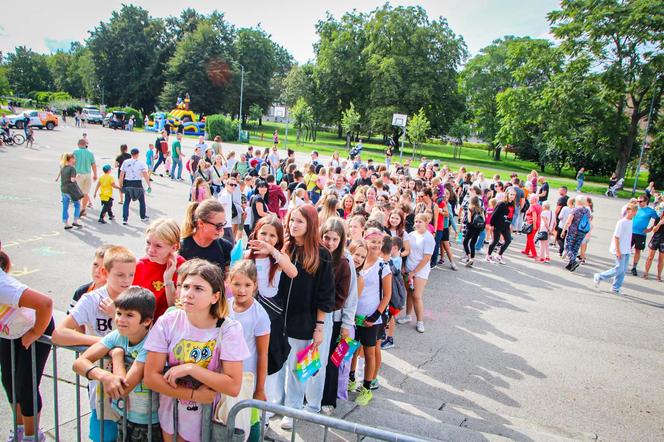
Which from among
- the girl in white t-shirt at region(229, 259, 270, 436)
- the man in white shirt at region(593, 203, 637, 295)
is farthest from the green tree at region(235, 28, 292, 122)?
the girl in white t-shirt at region(229, 259, 270, 436)

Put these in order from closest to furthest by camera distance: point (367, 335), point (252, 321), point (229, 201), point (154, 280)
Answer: point (252, 321)
point (154, 280)
point (367, 335)
point (229, 201)

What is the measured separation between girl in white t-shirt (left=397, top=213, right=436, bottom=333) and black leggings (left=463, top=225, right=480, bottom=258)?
13.9ft

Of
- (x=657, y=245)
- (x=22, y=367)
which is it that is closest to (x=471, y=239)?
(x=657, y=245)

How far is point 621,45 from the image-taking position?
3044 centimetres

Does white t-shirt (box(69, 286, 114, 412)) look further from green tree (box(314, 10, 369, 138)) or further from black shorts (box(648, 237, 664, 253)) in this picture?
green tree (box(314, 10, 369, 138))

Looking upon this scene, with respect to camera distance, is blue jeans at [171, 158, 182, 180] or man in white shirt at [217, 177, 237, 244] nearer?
man in white shirt at [217, 177, 237, 244]

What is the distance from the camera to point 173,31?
66.4m

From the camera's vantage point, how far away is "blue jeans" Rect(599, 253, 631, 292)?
893cm

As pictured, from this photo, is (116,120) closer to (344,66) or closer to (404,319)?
(344,66)

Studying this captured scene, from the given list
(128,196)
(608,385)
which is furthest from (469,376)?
(128,196)

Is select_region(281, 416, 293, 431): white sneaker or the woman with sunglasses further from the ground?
the woman with sunglasses

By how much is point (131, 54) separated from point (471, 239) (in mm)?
68774

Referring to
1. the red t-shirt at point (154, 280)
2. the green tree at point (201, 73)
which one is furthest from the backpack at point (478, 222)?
the green tree at point (201, 73)

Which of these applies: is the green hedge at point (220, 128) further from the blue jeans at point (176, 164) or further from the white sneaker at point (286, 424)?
the white sneaker at point (286, 424)
